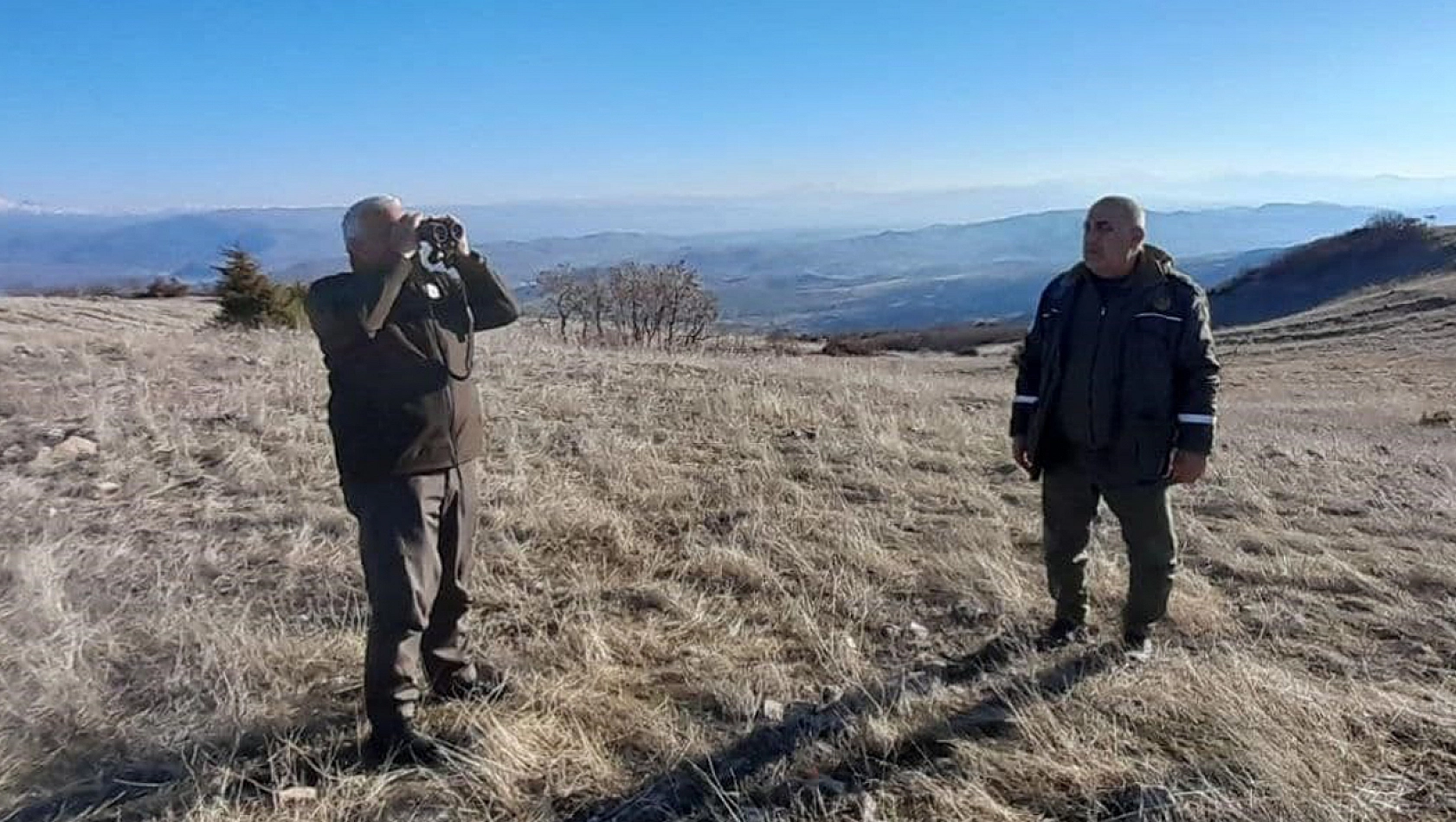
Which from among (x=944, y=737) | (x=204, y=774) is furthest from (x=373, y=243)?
(x=944, y=737)

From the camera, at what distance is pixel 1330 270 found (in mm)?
49031

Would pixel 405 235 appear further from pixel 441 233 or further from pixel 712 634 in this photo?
pixel 712 634

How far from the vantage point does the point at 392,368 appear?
104 inches

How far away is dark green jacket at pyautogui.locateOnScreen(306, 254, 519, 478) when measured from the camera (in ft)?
8.28

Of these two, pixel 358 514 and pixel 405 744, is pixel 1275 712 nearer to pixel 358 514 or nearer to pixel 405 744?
pixel 405 744

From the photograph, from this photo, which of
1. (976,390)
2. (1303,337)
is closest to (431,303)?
(976,390)

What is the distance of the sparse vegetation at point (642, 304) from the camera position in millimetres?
30484

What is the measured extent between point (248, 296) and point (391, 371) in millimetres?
18430

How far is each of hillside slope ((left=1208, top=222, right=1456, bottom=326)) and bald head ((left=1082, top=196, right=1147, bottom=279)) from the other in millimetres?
47035

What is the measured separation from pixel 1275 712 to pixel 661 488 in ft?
10.9

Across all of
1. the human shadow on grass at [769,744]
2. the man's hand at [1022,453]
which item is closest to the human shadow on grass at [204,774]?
the human shadow on grass at [769,744]

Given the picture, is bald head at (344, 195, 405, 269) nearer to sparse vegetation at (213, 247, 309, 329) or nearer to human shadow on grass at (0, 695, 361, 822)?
human shadow on grass at (0, 695, 361, 822)

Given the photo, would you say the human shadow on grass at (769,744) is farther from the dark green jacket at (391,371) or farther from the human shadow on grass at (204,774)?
the dark green jacket at (391,371)

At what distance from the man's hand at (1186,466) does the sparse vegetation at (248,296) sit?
1828cm
